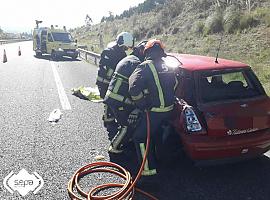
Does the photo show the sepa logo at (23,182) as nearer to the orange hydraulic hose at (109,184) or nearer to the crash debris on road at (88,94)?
the orange hydraulic hose at (109,184)

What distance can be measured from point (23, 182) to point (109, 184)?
3.80 feet

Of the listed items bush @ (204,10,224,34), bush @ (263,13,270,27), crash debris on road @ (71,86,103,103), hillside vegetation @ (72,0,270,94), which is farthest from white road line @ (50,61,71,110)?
bush @ (204,10,224,34)

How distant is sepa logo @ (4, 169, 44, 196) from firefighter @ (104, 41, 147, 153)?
129cm

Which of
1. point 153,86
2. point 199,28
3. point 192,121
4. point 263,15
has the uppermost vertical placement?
point 263,15

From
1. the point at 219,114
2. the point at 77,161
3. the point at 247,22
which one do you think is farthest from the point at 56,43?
the point at 219,114

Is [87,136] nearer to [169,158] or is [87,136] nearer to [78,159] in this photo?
[78,159]

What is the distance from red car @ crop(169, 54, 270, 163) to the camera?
14.3 feet

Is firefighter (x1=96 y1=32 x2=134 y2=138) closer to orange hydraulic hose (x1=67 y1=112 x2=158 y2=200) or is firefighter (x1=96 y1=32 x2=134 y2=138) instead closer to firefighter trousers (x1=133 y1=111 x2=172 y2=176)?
orange hydraulic hose (x1=67 y1=112 x2=158 y2=200)

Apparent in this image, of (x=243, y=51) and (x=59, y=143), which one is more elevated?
(x=243, y=51)

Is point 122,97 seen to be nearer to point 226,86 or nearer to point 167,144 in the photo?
point 167,144

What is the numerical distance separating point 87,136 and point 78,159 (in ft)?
3.71

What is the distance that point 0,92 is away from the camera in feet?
35.0

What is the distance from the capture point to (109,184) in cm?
441

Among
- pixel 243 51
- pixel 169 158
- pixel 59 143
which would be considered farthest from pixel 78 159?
pixel 243 51
